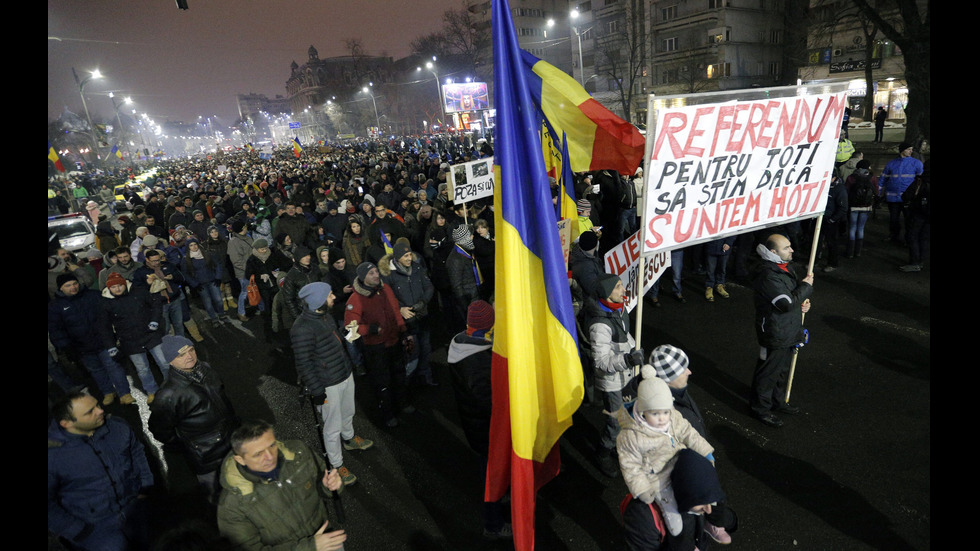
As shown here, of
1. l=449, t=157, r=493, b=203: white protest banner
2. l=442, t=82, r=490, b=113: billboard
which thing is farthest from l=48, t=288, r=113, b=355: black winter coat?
l=442, t=82, r=490, b=113: billboard

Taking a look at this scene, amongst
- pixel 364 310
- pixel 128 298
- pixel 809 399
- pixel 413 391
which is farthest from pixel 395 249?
pixel 809 399

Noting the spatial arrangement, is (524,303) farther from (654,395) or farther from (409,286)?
(409,286)

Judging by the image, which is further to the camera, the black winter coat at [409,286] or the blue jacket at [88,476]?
the black winter coat at [409,286]

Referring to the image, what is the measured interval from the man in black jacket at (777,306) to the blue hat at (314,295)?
166 inches

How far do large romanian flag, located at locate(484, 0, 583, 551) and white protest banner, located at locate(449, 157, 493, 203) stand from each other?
5.74 metres

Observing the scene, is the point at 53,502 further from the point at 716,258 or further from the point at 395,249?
the point at 716,258

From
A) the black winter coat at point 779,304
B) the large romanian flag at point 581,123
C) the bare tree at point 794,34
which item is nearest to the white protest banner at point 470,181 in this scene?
Result: the large romanian flag at point 581,123

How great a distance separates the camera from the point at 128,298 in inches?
245

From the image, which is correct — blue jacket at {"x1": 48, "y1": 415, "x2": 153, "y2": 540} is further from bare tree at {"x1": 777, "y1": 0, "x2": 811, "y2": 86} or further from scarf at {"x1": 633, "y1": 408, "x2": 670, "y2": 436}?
bare tree at {"x1": 777, "y1": 0, "x2": 811, "y2": 86}

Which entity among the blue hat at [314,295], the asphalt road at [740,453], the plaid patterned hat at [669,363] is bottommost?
the asphalt road at [740,453]

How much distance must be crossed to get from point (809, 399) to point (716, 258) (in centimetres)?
329

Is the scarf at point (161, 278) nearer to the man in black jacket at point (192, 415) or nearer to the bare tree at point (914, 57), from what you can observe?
the man in black jacket at point (192, 415)

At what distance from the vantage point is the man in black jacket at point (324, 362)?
433 centimetres

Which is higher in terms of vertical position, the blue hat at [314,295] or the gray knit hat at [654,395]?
the blue hat at [314,295]
